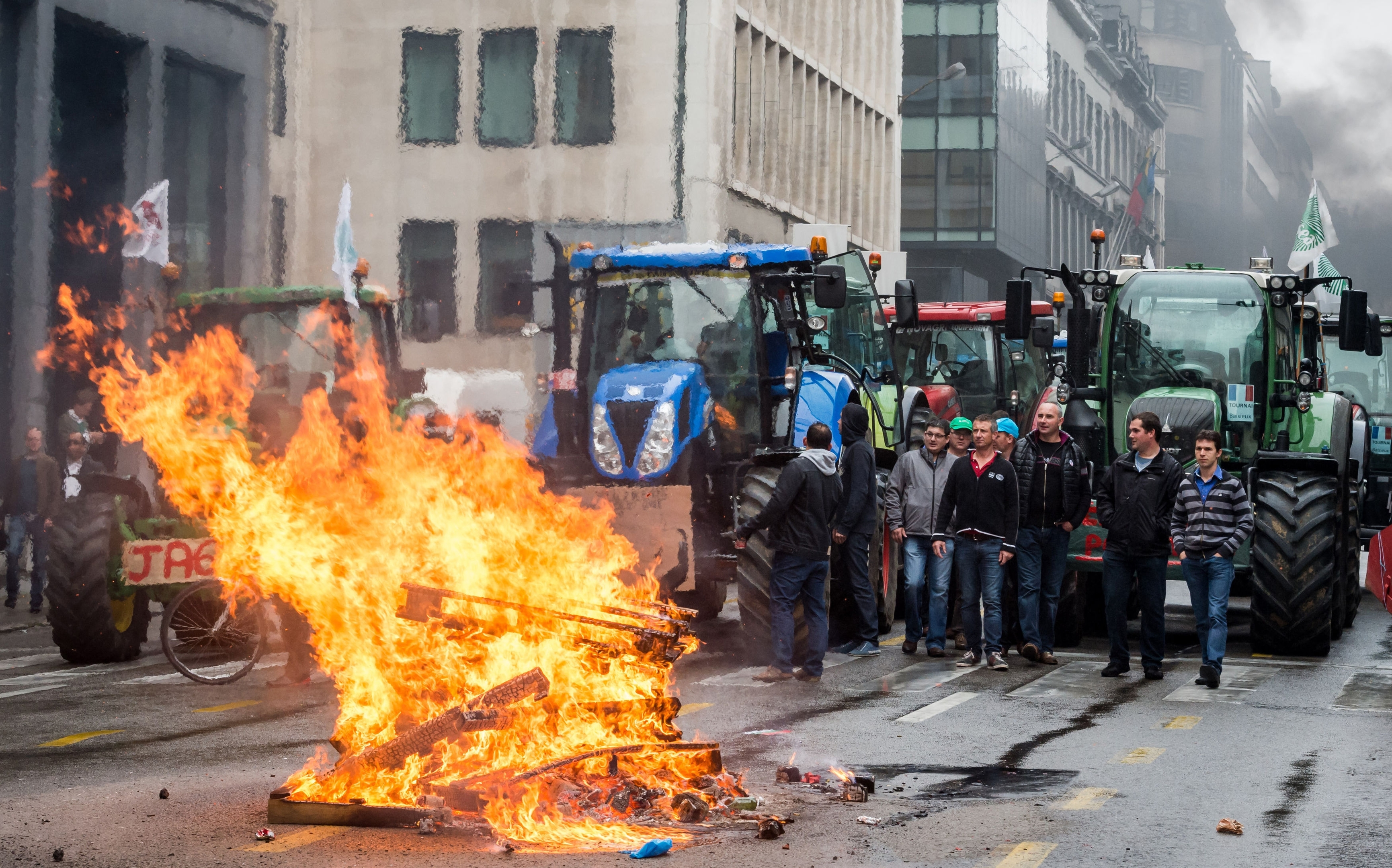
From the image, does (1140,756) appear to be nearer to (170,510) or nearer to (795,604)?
(795,604)

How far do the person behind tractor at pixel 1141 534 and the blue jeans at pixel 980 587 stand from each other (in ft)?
→ 2.70

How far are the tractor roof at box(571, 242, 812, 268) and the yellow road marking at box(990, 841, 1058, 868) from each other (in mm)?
7927

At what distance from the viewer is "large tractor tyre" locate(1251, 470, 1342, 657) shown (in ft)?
46.6

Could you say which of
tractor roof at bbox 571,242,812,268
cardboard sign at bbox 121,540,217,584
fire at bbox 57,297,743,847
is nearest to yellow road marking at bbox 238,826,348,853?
fire at bbox 57,297,743,847

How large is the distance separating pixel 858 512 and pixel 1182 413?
3.17 metres

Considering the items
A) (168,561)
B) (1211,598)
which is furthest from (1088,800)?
(168,561)

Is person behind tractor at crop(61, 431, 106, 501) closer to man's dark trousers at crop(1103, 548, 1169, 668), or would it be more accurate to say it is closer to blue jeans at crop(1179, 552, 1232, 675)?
man's dark trousers at crop(1103, 548, 1169, 668)

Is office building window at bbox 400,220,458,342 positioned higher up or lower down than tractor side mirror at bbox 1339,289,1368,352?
higher up

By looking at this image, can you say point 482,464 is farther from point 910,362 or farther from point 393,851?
point 910,362

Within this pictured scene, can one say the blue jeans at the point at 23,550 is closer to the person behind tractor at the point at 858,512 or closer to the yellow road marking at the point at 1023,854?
the person behind tractor at the point at 858,512

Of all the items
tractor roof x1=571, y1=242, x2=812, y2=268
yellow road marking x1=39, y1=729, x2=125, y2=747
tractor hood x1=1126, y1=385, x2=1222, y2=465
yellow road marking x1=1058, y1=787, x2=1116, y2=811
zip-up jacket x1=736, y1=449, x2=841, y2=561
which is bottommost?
yellow road marking x1=39, y1=729, x2=125, y2=747

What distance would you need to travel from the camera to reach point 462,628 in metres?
8.77

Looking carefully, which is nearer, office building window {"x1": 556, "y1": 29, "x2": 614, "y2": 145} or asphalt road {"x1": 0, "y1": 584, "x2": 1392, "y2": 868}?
asphalt road {"x1": 0, "y1": 584, "x2": 1392, "y2": 868}

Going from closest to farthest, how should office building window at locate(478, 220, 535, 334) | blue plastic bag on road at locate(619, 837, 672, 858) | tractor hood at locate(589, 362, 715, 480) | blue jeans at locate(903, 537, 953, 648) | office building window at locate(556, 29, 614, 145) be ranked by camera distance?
blue plastic bag on road at locate(619, 837, 672, 858)
tractor hood at locate(589, 362, 715, 480)
blue jeans at locate(903, 537, 953, 648)
office building window at locate(478, 220, 535, 334)
office building window at locate(556, 29, 614, 145)
